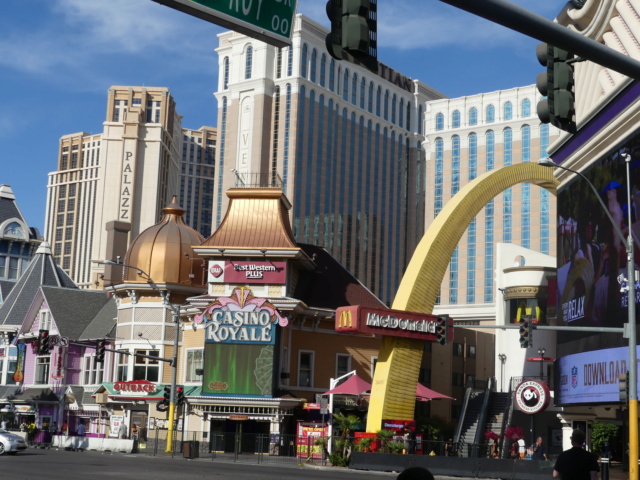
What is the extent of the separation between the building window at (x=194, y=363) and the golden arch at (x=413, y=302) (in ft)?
47.7

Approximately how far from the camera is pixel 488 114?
16088 centimetres

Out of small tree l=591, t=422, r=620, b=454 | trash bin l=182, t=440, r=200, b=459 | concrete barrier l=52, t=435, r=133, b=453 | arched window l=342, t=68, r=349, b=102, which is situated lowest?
concrete barrier l=52, t=435, r=133, b=453

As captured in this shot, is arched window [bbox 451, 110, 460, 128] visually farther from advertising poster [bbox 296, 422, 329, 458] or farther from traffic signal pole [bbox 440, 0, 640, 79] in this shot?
traffic signal pole [bbox 440, 0, 640, 79]

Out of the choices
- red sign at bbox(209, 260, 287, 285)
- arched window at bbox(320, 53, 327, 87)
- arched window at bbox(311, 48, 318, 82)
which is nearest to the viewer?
red sign at bbox(209, 260, 287, 285)

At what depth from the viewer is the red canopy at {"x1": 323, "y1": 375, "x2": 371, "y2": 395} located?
4914 cm

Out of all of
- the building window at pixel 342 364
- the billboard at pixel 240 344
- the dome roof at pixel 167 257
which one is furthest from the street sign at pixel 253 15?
the dome roof at pixel 167 257

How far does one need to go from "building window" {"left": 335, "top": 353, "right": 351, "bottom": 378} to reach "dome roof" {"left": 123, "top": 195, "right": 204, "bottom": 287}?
10228 millimetres

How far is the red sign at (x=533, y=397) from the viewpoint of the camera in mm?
45312

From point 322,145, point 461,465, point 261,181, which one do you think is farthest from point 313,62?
point 461,465

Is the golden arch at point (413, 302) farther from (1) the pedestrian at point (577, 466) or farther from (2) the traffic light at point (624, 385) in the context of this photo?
(1) the pedestrian at point (577, 466)

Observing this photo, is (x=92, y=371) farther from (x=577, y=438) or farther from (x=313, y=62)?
(x=313, y=62)

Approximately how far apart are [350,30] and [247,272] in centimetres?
4481

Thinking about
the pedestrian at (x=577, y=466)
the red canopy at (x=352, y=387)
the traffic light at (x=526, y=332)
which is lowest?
the pedestrian at (x=577, y=466)

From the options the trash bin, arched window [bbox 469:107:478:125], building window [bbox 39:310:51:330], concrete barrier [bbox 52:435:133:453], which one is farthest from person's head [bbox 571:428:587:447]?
arched window [bbox 469:107:478:125]
